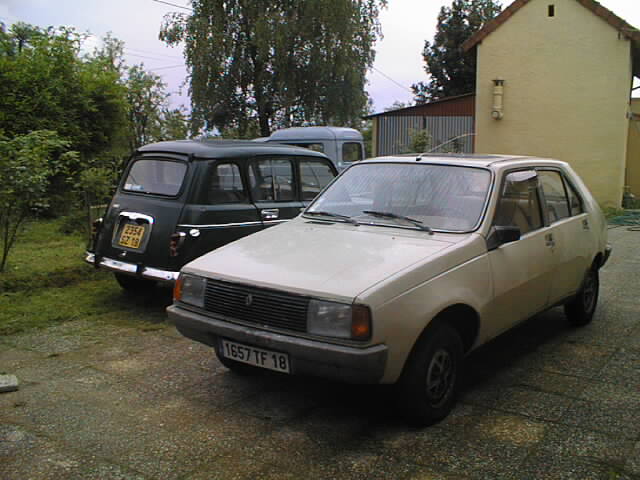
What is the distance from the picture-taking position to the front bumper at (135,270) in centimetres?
611

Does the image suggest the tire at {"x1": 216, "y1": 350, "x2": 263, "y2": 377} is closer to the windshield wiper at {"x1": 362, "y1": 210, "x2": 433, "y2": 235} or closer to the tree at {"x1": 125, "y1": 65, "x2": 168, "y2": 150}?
the windshield wiper at {"x1": 362, "y1": 210, "x2": 433, "y2": 235}

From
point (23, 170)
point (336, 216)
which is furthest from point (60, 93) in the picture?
point (336, 216)

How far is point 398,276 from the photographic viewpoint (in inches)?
147

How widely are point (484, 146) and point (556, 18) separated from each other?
4.19m

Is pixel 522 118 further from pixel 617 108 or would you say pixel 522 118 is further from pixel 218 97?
pixel 218 97

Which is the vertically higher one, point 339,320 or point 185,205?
point 185,205

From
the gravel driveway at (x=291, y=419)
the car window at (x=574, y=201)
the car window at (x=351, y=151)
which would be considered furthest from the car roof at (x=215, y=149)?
the car window at (x=351, y=151)

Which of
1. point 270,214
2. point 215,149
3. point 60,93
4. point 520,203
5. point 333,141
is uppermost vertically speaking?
point 60,93

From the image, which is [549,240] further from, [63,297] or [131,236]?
[63,297]

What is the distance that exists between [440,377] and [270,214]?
354 centimetres

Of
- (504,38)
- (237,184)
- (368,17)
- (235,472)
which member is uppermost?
(368,17)

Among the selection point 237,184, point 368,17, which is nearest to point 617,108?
point 368,17

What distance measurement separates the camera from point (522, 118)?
19562mm

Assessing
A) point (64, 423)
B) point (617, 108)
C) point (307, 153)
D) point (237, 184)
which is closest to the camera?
point (64, 423)
